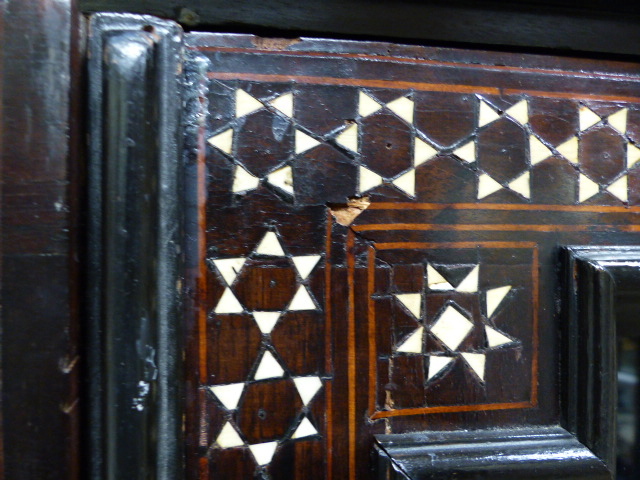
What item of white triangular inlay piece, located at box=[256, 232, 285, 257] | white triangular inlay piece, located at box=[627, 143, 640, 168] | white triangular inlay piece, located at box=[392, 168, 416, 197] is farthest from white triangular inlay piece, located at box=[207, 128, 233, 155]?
white triangular inlay piece, located at box=[627, 143, 640, 168]

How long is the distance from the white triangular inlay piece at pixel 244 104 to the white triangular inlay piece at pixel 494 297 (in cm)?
40

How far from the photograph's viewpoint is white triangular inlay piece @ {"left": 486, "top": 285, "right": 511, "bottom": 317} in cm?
65

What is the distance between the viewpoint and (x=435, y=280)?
63cm

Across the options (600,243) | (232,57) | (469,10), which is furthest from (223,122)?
(600,243)

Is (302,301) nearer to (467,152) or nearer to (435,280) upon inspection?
(435,280)

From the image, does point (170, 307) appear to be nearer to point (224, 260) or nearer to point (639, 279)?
point (224, 260)

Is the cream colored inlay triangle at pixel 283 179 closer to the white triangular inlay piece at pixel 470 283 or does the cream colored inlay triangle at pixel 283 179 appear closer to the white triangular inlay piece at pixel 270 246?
the white triangular inlay piece at pixel 270 246

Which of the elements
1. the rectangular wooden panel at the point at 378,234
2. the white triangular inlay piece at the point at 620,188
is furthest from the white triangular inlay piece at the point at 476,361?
→ the white triangular inlay piece at the point at 620,188

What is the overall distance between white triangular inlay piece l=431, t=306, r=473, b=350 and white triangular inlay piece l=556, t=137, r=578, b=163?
27 centimetres

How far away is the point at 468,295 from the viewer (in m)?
0.64

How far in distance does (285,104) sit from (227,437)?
42cm

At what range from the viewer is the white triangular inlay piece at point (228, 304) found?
0.59 metres

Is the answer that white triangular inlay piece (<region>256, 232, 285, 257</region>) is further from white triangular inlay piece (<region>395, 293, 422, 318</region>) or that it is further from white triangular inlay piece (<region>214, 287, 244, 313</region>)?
white triangular inlay piece (<region>395, 293, 422, 318</region>)

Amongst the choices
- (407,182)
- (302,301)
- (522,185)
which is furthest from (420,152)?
(302,301)
